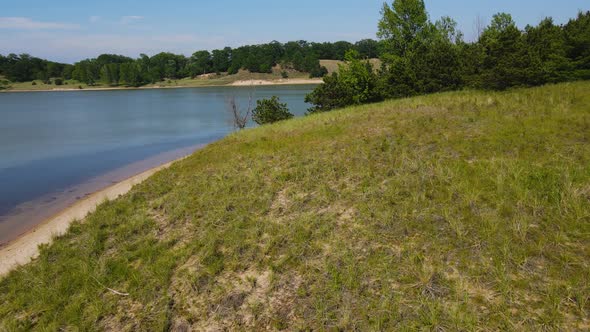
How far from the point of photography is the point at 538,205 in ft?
19.9

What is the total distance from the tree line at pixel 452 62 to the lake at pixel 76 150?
12.1 m

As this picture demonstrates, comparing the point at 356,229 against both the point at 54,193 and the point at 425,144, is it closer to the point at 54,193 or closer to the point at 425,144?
the point at 425,144

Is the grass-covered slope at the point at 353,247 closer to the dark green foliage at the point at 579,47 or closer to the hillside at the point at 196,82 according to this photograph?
the dark green foliage at the point at 579,47

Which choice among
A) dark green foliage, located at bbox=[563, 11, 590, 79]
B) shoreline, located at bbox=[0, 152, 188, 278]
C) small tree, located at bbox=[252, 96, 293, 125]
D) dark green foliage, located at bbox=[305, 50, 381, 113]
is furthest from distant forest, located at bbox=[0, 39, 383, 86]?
shoreline, located at bbox=[0, 152, 188, 278]

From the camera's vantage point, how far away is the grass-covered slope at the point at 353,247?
4559mm

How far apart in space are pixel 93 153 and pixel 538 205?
103ft

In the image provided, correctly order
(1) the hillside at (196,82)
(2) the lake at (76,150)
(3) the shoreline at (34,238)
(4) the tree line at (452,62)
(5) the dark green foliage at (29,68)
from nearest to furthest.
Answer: (3) the shoreline at (34,238) → (2) the lake at (76,150) → (4) the tree line at (452,62) → (1) the hillside at (196,82) → (5) the dark green foliage at (29,68)

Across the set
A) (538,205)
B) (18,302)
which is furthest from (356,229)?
(18,302)

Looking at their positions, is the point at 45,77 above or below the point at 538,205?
above

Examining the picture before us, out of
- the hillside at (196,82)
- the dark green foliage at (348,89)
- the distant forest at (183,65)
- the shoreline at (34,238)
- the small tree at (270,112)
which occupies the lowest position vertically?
the shoreline at (34,238)

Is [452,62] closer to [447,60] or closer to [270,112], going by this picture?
[447,60]

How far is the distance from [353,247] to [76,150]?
103 ft

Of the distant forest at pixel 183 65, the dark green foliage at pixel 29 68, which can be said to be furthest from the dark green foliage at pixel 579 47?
the dark green foliage at pixel 29 68

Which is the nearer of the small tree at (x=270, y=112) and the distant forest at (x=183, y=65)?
the small tree at (x=270, y=112)
